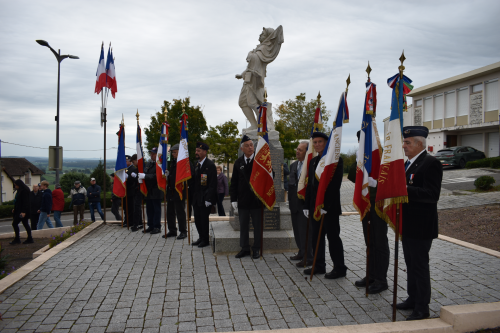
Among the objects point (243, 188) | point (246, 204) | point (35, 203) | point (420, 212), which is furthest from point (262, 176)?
point (35, 203)

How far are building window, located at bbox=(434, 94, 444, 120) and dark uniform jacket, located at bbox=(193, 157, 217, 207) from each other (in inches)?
1453

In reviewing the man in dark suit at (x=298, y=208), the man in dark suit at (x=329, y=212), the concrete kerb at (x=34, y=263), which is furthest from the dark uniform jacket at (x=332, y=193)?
the concrete kerb at (x=34, y=263)

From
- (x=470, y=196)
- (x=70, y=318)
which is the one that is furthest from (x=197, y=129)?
(x=70, y=318)

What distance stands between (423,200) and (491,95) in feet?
114

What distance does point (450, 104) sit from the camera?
3631cm

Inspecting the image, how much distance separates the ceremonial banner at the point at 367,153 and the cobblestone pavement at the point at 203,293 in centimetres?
123

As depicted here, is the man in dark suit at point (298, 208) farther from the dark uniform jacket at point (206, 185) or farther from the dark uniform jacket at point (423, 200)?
the dark uniform jacket at point (423, 200)

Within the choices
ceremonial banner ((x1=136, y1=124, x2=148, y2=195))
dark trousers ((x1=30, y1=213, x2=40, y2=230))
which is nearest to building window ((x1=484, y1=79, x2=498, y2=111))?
ceremonial banner ((x1=136, y1=124, x2=148, y2=195))

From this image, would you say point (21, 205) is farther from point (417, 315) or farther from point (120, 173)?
point (417, 315)

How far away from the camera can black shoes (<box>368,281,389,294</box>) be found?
4559 mm

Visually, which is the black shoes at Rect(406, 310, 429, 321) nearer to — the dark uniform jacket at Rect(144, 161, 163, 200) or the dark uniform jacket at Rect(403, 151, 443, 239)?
the dark uniform jacket at Rect(403, 151, 443, 239)

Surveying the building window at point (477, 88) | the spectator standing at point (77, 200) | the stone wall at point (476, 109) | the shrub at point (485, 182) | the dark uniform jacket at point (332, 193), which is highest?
the building window at point (477, 88)

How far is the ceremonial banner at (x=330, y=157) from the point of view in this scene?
493 centimetres

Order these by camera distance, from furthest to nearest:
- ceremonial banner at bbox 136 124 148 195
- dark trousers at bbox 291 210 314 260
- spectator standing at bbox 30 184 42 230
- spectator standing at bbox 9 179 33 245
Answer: spectator standing at bbox 30 184 42 230 → spectator standing at bbox 9 179 33 245 → ceremonial banner at bbox 136 124 148 195 → dark trousers at bbox 291 210 314 260
